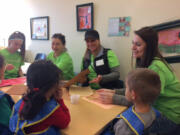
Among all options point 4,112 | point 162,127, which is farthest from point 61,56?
point 162,127

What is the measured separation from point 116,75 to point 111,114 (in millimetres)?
732

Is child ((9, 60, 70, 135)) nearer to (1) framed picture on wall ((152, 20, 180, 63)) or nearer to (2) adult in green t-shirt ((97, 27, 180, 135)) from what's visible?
(2) adult in green t-shirt ((97, 27, 180, 135))

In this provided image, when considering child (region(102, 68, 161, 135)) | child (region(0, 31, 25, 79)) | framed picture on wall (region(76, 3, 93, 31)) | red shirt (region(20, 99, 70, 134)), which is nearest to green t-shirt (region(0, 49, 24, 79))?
child (region(0, 31, 25, 79))

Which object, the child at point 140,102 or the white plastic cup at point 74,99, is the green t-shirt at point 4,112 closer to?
the white plastic cup at point 74,99

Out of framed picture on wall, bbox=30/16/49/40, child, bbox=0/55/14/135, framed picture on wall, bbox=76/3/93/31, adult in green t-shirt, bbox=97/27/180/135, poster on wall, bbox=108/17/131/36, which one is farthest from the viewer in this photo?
framed picture on wall, bbox=30/16/49/40

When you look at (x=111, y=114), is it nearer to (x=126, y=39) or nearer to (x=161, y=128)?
(x=161, y=128)

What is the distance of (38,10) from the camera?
2.94 m

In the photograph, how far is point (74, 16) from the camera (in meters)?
2.44

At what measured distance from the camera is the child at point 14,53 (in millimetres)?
2094

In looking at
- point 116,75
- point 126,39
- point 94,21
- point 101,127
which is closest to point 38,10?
point 94,21

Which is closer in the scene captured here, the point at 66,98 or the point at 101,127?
the point at 101,127

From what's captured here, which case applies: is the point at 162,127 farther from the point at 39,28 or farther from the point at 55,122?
the point at 39,28

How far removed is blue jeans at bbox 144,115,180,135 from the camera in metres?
0.91

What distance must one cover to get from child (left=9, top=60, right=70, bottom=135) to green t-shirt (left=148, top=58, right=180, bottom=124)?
730 mm
